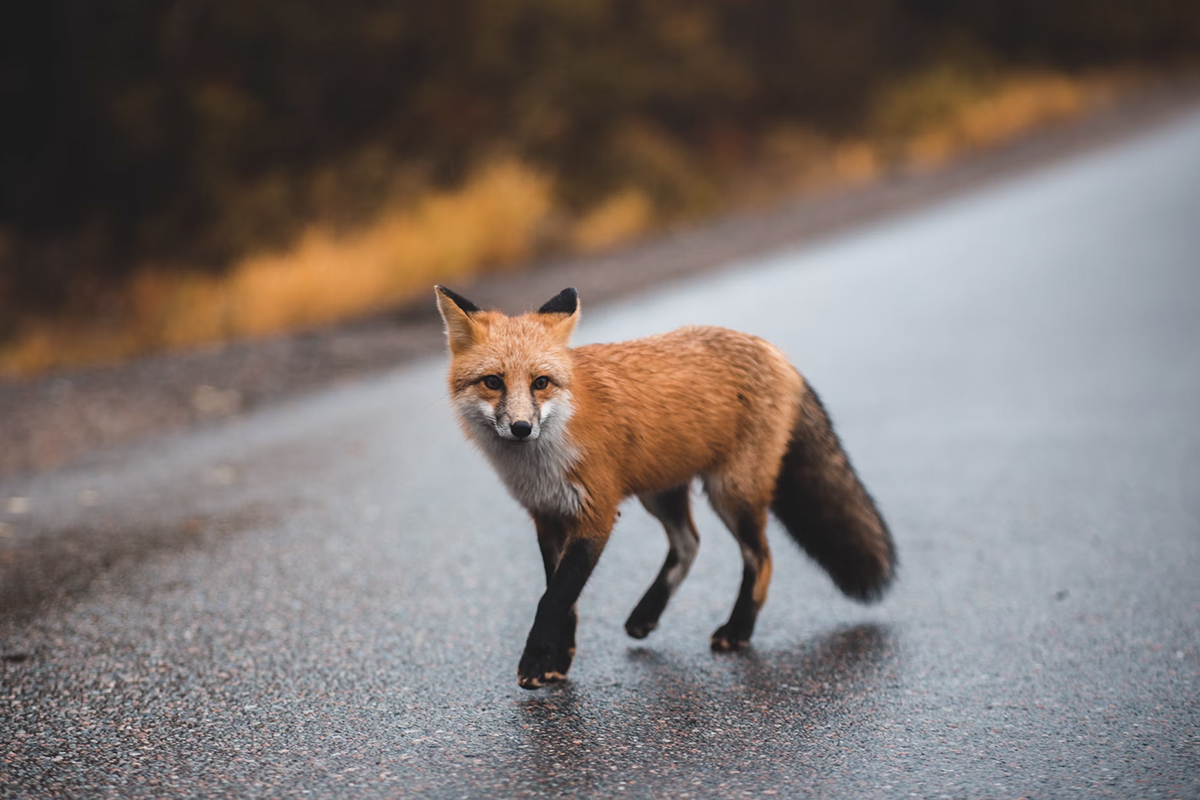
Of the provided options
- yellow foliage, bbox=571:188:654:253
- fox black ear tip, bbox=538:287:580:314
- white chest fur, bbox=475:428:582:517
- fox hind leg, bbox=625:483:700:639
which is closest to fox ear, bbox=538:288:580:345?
fox black ear tip, bbox=538:287:580:314

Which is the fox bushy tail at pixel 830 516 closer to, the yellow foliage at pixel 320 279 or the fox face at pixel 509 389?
the fox face at pixel 509 389

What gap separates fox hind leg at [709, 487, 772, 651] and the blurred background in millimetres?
7349

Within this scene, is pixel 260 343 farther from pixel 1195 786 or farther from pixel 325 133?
pixel 325 133

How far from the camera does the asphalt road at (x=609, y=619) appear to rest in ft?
11.3

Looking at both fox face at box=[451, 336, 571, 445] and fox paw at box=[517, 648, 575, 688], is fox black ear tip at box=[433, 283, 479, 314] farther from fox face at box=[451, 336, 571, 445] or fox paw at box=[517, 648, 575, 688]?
fox paw at box=[517, 648, 575, 688]

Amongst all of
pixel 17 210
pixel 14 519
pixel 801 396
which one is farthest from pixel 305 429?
pixel 17 210

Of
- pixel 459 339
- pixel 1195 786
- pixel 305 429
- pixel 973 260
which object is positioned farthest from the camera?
pixel 973 260

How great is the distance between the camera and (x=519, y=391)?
12.5 feet

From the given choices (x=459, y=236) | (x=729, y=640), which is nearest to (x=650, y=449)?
(x=729, y=640)

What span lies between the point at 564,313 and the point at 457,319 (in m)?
0.38

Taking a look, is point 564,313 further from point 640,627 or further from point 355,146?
point 355,146

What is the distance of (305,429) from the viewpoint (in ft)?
25.2

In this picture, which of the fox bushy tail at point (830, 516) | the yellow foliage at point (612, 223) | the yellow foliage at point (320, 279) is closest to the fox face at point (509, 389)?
the fox bushy tail at point (830, 516)

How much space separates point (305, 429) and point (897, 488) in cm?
361
